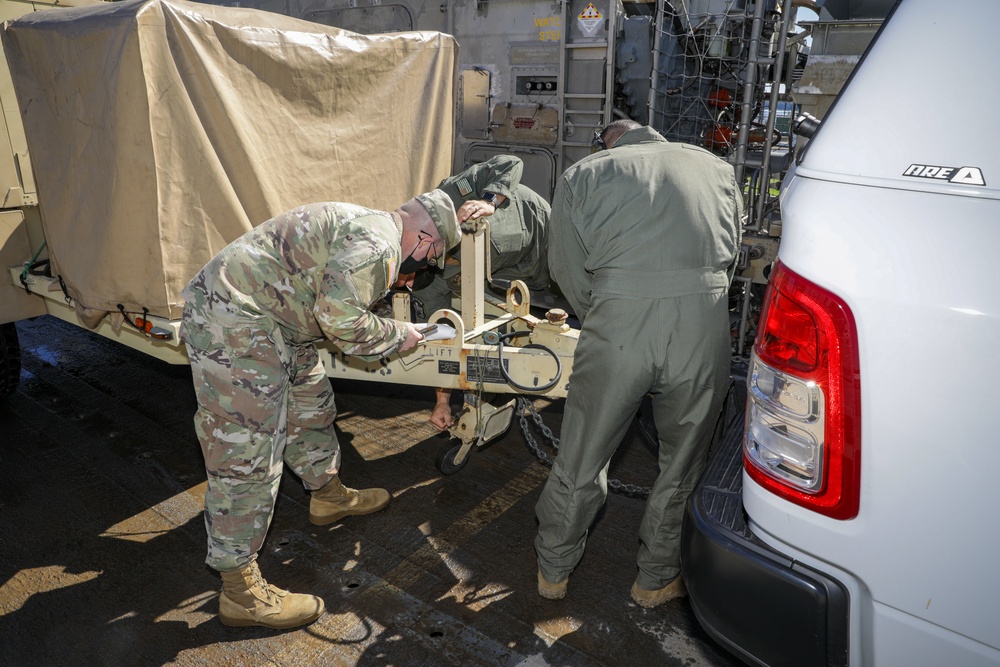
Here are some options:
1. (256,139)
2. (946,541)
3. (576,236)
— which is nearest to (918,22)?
(946,541)

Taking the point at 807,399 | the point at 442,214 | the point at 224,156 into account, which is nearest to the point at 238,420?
the point at 442,214

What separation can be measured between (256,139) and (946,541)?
336 centimetres

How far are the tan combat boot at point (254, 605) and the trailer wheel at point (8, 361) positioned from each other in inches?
114

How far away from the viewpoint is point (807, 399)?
5.51ft

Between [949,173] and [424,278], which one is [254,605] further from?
[949,173]

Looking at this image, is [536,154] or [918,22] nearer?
[918,22]

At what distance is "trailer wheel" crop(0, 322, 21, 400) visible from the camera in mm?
4801

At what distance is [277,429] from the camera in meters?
3.04

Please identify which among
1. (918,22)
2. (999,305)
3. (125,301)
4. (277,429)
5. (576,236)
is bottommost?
Answer: (277,429)

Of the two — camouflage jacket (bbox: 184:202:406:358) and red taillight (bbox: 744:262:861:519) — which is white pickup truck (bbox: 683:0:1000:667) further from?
camouflage jacket (bbox: 184:202:406:358)

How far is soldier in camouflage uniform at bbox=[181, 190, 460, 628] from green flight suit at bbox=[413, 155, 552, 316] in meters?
1.23

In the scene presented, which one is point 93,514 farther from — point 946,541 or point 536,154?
point 536,154

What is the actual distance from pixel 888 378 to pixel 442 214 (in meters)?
1.91

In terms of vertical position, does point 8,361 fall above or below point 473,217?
below
